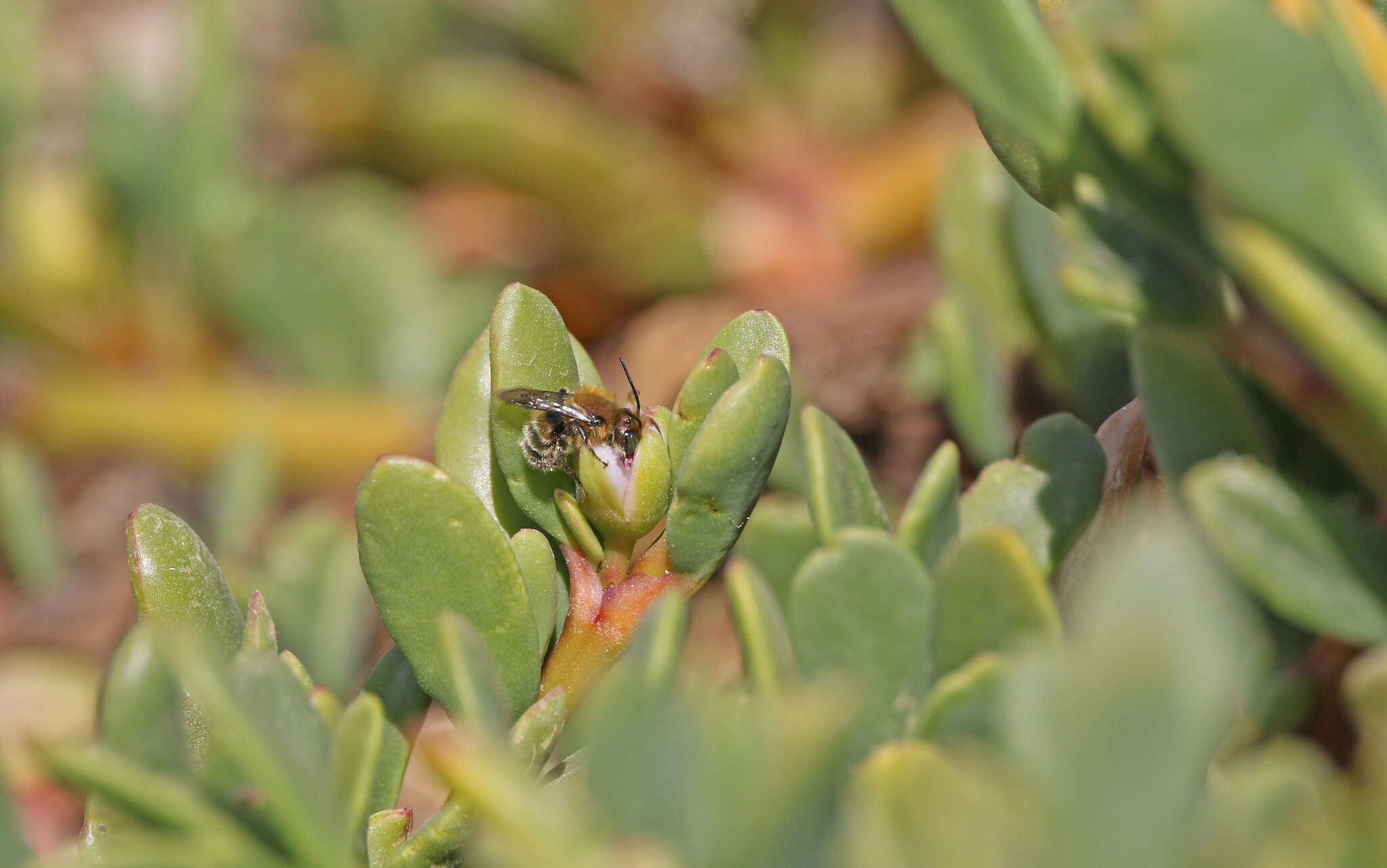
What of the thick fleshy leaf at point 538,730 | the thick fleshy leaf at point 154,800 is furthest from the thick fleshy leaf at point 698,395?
the thick fleshy leaf at point 154,800

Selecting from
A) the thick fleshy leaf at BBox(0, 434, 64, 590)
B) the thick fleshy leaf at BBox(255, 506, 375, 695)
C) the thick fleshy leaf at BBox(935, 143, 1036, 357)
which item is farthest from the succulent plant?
the thick fleshy leaf at BBox(0, 434, 64, 590)

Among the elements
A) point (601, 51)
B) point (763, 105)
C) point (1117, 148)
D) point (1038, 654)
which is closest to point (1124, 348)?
point (1117, 148)

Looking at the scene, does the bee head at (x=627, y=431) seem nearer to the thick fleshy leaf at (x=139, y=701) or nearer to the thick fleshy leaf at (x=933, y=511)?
the thick fleshy leaf at (x=933, y=511)

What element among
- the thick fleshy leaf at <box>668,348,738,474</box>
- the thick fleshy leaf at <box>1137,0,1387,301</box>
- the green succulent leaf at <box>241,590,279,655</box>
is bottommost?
the green succulent leaf at <box>241,590,279,655</box>

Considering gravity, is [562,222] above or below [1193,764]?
below

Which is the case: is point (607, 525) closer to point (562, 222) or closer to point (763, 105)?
point (562, 222)

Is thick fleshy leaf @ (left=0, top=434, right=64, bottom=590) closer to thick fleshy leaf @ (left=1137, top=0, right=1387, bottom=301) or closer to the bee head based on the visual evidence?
the bee head
